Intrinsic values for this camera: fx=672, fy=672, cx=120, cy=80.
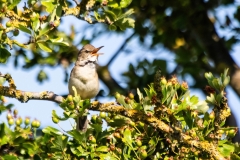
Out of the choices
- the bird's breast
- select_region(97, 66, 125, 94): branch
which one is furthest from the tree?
select_region(97, 66, 125, 94): branch

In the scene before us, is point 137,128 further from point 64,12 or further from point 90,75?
point 90,75

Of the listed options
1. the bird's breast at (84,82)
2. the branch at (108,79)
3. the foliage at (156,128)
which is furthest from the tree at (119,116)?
the branch at (108,79)

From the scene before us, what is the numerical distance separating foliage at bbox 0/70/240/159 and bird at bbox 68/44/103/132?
74.0 inches

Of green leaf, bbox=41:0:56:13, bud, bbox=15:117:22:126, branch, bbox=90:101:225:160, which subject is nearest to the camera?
branch, bbox=90:101:225:160

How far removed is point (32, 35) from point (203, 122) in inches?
59.7

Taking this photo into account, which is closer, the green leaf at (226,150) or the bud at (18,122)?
the green leaf at (226,150)

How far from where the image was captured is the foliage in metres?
5.00

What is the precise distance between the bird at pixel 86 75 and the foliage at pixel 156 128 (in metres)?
1.88

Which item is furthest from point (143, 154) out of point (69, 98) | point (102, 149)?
point (69, 98)

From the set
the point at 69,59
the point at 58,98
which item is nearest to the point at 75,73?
the point at 69,59

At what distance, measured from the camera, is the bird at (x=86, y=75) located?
727cm

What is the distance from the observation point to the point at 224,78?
4.90 m

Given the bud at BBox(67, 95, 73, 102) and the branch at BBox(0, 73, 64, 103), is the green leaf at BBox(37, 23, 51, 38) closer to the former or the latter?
the branch at BBox(0, 73, 64, 103)

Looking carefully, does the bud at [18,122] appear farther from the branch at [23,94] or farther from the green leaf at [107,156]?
the green leaf at [107,156]
